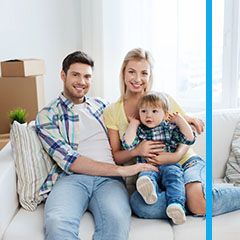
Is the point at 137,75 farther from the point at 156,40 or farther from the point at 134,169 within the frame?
the point at 156,40

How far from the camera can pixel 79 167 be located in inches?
68.4

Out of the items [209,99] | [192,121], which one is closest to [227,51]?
[192,121]

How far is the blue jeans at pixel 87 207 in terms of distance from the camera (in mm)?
1440

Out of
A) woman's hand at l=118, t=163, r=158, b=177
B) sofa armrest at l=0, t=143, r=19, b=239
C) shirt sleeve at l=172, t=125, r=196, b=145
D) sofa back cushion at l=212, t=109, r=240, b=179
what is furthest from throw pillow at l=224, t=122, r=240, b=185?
sofa armrest at l=0, t=143, r=19, b=239

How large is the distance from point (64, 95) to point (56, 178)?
38 centimetres

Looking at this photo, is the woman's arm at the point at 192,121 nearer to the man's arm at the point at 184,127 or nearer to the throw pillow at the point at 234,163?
the man's arm at the point at 184,127

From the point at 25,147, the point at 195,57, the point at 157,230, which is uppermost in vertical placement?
the point at 195,57

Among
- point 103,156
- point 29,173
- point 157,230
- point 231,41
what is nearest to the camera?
point 157,230

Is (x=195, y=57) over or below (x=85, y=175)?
over

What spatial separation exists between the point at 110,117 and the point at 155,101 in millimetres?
252

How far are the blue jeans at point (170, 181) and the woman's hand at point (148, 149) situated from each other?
0.07 m

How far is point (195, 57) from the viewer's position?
9.01 ft

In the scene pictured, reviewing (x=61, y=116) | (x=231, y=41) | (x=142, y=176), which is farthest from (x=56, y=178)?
(x=231, y=41)

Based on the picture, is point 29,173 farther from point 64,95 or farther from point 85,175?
point 64,95
